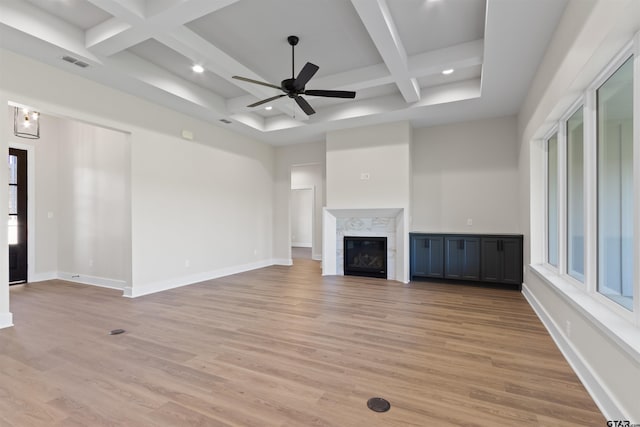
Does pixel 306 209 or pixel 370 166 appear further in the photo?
pixel 306 209

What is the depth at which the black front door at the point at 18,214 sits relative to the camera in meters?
5.63

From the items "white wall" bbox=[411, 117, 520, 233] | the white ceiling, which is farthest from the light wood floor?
the white ceiling

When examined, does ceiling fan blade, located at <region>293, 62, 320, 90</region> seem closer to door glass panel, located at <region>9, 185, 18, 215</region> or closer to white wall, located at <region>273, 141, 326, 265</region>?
white wall, located at <region>273, 141, 326, 265</region>

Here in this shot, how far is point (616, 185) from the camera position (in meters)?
2.25

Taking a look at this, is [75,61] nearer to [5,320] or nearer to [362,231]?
[5,320]

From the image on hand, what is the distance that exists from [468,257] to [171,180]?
5.31 meters

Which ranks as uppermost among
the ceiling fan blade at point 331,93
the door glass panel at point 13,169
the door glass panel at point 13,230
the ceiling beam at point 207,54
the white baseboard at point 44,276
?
the ceiling beam at point 207,54

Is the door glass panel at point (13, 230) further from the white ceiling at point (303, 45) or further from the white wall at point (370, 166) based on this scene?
the white wall at point (370, 166)

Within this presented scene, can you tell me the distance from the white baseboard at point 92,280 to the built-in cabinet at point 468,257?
5.17 m

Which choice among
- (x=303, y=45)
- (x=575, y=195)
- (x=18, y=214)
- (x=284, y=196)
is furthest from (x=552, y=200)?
(x=18, y=214)

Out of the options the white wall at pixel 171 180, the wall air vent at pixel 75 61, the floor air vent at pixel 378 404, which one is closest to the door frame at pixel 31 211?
the white wall at pixel 171 180

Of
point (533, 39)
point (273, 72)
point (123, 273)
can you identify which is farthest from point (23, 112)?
point (533, 39)

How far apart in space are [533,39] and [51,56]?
17.3ft

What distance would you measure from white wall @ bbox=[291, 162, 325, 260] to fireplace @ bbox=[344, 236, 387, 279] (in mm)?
2474
